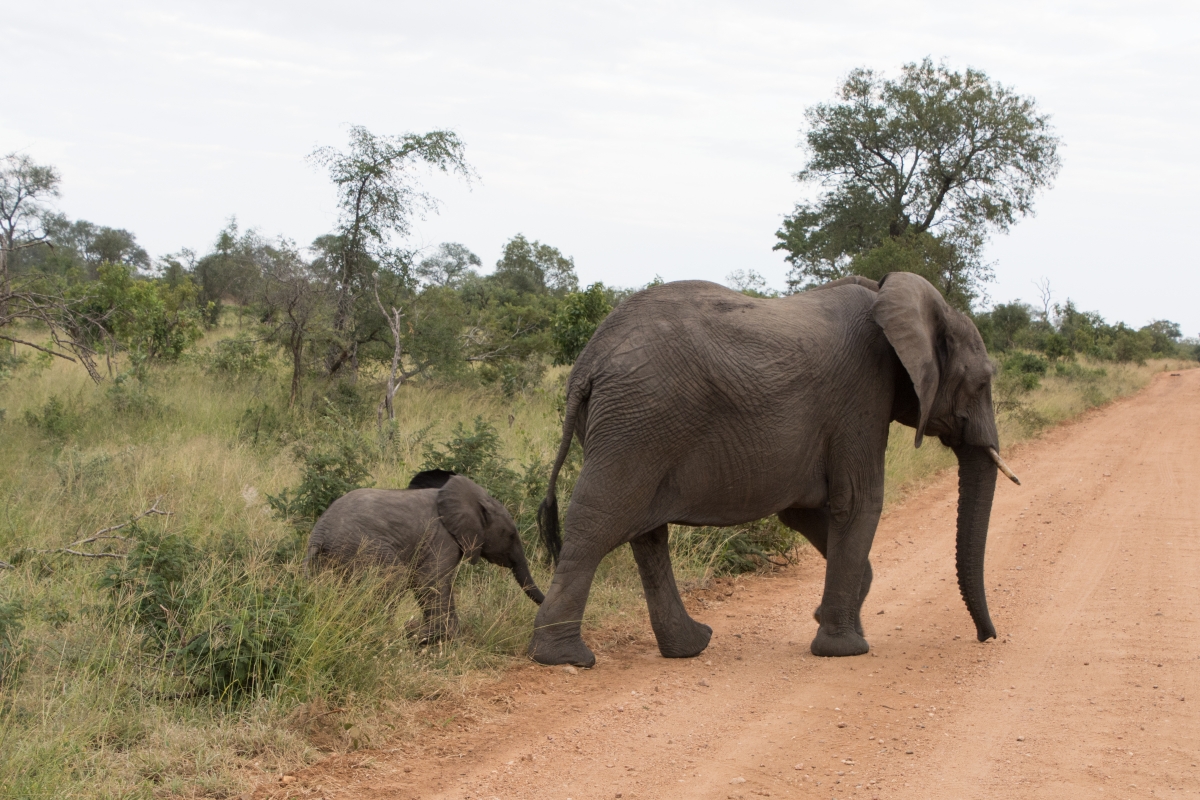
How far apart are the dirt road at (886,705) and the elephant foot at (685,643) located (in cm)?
7

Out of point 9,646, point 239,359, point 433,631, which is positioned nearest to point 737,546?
point 433,631

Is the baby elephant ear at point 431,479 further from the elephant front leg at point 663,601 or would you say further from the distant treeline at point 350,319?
the distant treeline at point 350,319

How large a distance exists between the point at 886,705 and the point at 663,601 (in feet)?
A: 4.35

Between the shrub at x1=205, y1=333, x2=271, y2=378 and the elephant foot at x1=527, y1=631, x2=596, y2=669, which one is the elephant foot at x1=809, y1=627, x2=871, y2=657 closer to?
the elephant foot at x1=527, y1=631, x2=596, y2=669

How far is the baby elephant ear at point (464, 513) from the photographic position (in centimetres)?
591

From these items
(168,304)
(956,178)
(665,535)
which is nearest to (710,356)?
(665,535)

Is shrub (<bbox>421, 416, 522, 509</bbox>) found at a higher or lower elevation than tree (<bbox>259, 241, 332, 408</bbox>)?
lower

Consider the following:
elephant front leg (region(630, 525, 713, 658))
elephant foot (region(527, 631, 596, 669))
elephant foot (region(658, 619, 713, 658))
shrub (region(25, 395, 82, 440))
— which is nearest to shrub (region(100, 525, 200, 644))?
elephant foot (region(527, 631, 596, 669))

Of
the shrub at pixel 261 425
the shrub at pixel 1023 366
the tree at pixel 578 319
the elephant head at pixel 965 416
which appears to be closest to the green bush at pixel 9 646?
the elephant head at pixel 965 416

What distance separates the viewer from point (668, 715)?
4855 mm

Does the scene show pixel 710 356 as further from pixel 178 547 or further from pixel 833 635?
pixel 178 547

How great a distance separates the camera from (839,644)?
19.4 feet

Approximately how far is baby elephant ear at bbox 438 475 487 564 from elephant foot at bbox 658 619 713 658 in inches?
45.9

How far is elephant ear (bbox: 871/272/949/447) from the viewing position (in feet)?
18.6
